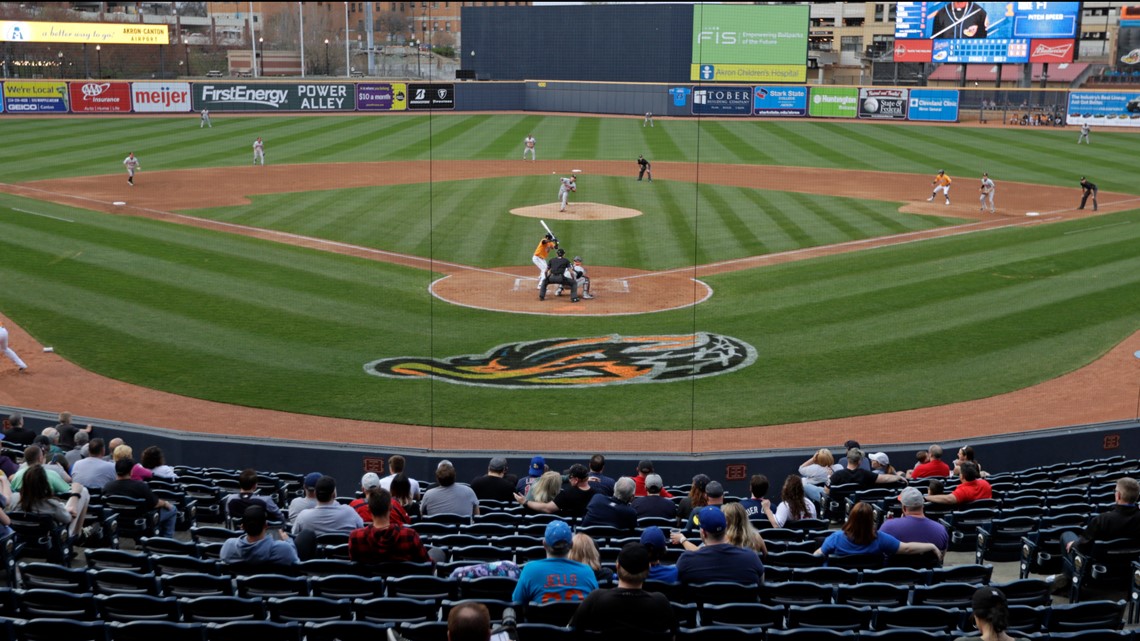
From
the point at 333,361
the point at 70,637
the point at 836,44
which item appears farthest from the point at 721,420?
the point at 836,44

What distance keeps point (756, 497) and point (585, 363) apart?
10013 millimetres

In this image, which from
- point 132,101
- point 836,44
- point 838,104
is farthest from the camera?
point 836,44

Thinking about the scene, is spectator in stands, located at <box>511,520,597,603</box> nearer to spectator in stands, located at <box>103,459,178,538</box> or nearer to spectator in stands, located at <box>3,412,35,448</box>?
spectator in stands, located at <box>103,459,178,538</box>

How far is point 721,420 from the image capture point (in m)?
17.1

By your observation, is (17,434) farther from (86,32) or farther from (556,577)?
(86,32)

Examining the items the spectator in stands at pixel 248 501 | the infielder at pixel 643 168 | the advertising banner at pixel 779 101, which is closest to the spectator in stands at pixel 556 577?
the spectator in stands at pixel 248 501

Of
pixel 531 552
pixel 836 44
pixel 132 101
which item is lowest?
pixel 531 552

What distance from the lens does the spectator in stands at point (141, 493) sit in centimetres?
1010

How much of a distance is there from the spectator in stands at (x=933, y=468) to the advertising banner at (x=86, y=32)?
68054 mm

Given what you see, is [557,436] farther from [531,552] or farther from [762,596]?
[762,596]

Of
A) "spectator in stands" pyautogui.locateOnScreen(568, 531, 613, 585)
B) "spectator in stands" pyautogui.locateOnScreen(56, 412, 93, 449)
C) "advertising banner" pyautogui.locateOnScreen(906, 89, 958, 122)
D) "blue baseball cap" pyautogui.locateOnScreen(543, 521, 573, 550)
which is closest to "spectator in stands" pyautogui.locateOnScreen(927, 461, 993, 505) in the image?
"spectator in stands" pyautogui.locateOnScreen(568, 531, 613, 585)

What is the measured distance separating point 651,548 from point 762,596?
899mm

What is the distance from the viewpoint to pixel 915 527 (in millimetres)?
9008

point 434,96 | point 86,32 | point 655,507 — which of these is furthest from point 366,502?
point 86,32
